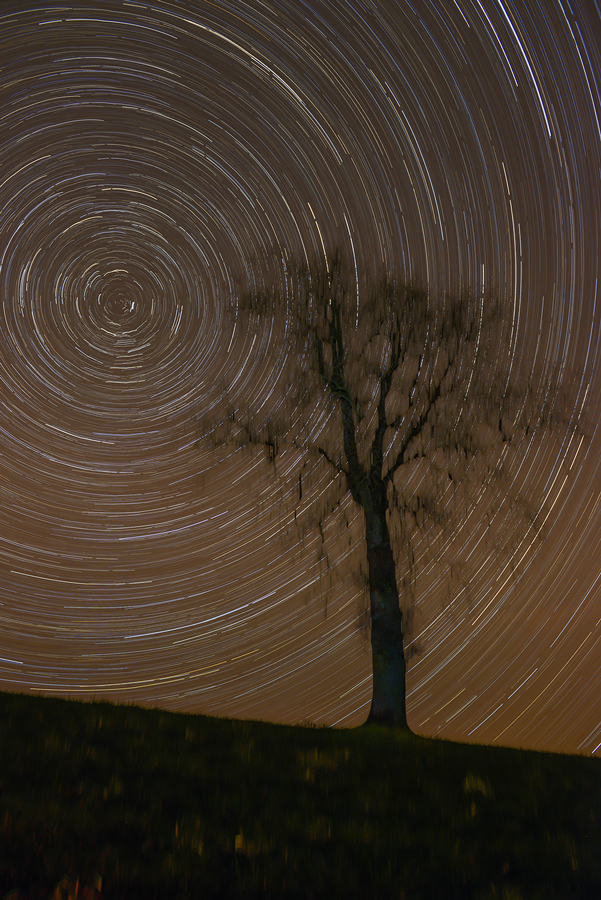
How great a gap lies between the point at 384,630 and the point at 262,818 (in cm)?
759

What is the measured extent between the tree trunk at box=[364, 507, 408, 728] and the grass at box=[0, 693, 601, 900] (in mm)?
3717

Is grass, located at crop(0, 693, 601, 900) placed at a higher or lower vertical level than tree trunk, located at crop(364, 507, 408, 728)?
higher

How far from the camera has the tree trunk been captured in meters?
11.6

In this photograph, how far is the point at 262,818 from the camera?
505 cm

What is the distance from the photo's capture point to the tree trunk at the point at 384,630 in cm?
1157

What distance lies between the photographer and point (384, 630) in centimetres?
1232

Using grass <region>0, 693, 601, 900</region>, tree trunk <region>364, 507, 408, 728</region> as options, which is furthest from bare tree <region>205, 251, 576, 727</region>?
grass <region>0, 693, 601, 900</region>

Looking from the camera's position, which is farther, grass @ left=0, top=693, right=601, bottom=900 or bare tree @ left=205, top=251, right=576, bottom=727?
bare tree @ left=205, top=251, right=576, bottom=727

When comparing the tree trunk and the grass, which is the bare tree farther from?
the grass

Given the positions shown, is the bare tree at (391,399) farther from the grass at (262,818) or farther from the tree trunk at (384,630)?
the grass at (262,818)

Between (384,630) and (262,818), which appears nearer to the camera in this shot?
(262,818)

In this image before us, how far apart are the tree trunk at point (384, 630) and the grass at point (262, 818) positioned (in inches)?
146

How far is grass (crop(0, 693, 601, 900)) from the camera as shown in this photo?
3.97 meters

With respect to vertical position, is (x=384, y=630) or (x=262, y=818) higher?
(x=262, y=818)
